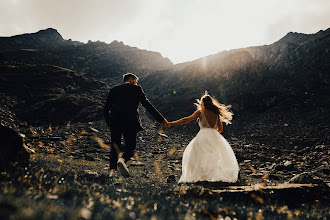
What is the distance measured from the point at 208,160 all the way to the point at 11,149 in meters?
6.28

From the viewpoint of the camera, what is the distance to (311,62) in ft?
123

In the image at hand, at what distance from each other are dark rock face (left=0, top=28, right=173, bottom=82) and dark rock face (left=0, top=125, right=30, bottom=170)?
7416 cm

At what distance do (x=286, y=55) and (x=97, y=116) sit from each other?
42.4 m

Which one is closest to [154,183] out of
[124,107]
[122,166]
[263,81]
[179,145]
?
[122,166]

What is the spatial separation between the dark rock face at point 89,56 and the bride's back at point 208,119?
232 ft

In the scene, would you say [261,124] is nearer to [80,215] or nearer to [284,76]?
[284,76]

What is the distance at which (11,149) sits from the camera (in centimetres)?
401

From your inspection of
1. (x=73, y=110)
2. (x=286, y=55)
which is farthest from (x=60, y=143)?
(x=286, y=55)

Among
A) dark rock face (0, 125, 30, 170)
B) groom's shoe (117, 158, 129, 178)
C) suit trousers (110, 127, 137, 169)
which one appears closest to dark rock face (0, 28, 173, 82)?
suit trousers (110, 127, 137, 169)

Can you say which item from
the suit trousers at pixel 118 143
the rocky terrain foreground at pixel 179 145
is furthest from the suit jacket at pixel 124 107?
the rocky terrain foreground at pixel 179 145

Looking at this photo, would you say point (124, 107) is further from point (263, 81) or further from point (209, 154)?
point (263, 81)

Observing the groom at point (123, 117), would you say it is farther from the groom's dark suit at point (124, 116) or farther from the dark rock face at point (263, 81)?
the dark rock face at point (263, 81)

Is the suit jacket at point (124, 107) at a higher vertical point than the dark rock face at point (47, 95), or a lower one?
lower

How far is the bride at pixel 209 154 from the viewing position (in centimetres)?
800
